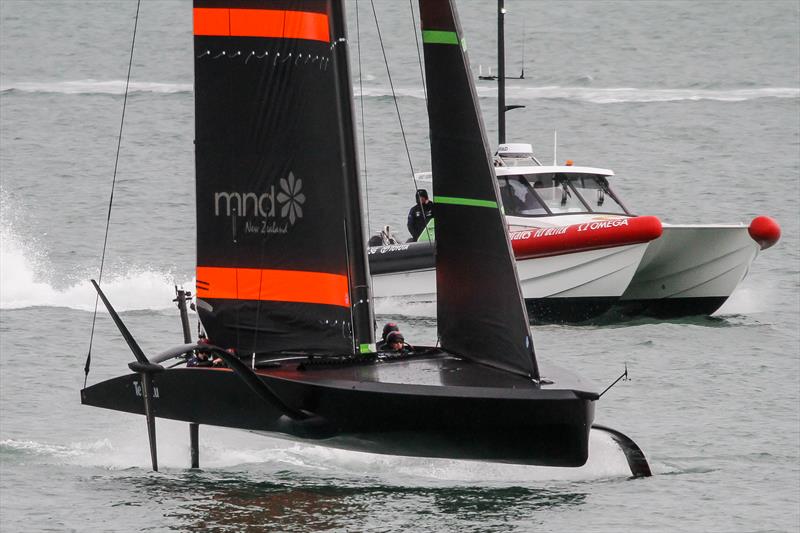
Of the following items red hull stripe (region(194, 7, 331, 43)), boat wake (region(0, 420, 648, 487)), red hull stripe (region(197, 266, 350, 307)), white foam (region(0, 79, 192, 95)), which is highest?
white foam (region(0, 79, 192, 95))

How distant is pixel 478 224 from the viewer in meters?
13.7

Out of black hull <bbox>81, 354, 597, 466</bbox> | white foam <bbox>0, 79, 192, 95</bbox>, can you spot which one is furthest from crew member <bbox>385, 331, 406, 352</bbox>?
white foam <bbox>0, 79, 192, 95</bbox>

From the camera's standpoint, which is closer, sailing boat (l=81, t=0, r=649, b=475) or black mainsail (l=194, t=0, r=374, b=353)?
sailing boat (l=81, t=0, r=649, b=475)

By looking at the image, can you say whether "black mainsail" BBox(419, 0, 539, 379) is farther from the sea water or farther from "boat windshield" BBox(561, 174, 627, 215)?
"boat windshield" BBox(561, 174, 627, 215)

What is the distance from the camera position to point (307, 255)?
1427cm

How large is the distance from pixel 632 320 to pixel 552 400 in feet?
37.6

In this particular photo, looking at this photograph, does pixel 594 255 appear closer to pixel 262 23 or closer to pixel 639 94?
pixel 262 23

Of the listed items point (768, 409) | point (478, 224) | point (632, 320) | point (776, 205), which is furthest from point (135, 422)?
point (776, 205)

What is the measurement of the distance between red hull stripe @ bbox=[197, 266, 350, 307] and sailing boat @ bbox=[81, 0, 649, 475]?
0.5 inches

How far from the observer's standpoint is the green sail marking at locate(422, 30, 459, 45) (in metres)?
13.8

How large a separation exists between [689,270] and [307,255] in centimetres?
1055

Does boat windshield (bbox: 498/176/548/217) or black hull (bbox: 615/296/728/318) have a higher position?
boat windshield (bbox: 498/176/548/217)

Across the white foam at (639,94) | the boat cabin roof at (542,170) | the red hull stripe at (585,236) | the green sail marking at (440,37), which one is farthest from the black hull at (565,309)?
the white foam at (639,94)

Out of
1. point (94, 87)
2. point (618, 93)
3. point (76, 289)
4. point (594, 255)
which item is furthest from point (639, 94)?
point (594, 255)
